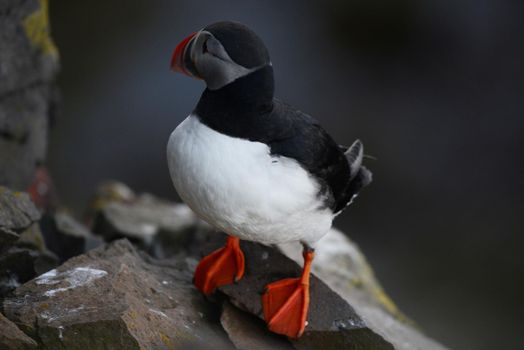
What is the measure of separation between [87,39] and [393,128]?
12.4 ft

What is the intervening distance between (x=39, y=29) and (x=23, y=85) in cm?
37

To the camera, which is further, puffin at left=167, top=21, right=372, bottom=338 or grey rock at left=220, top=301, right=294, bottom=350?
grey rock at left=220, top=301, right=294, bottom=350

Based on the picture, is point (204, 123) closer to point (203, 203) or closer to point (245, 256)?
point (203, 203)

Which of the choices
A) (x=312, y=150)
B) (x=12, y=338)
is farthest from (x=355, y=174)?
(x=12, y=338)

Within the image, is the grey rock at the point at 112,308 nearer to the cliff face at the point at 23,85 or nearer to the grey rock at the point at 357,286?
the grey rock at the point at 357,286

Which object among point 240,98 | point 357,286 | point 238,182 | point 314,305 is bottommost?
point 357,286

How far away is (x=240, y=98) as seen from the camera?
2.93 meters

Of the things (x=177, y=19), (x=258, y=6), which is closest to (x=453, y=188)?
(x=258, y=6)

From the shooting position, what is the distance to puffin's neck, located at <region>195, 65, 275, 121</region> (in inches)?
114

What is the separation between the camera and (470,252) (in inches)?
296

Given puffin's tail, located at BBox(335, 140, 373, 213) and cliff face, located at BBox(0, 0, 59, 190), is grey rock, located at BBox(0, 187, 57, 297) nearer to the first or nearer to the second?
cliff face, located at BBox(0, 0, 59, 190)

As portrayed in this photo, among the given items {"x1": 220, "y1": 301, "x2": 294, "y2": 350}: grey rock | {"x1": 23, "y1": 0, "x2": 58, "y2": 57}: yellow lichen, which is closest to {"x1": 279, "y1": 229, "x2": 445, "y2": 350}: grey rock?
{"x1": 220, "y1": 301, "x2": 294, "y2": 350}: grey rock

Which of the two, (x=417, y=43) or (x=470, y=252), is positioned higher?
(x=417, y=43)

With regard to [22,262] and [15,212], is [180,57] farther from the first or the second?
[22,262]
